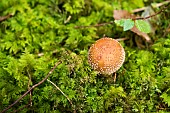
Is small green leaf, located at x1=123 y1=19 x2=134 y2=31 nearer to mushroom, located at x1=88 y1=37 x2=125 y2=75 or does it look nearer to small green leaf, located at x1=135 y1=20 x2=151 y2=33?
small green leaf, located at x1=135 y1=20 x2=151 y2=33

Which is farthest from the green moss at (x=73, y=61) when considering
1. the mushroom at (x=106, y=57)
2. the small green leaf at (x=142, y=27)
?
the small green leaf at (x=142, y=27)

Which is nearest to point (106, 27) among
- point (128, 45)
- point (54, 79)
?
point (128, 45)

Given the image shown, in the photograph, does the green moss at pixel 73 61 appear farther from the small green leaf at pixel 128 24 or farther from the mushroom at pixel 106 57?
the small green leaf at pixel 128 24

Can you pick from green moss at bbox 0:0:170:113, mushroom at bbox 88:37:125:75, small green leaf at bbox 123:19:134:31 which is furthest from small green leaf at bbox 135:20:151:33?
mushroom at bbox 88:37:125:75

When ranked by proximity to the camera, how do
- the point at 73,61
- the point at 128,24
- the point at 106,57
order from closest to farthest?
the point at 106,57
the point at 73,61
the point at 128,24

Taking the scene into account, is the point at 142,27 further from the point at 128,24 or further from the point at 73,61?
the point at 73,61

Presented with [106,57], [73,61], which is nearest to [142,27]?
[106,57]

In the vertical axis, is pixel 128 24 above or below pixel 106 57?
above

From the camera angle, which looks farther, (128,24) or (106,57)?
(128,24)

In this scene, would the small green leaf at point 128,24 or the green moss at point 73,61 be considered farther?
the small green leaf at point 128,24

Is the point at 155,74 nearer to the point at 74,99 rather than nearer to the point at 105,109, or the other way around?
the point at 105,109
